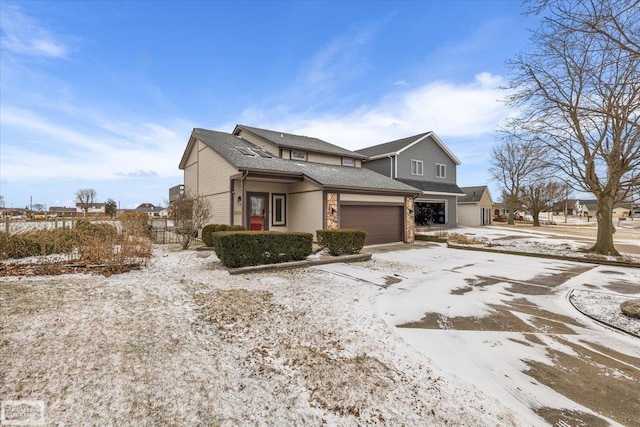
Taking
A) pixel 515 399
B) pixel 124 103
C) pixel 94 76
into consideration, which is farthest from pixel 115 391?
pixel 124 103

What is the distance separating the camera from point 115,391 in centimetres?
262

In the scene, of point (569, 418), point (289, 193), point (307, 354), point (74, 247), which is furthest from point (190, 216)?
point (569, 418)

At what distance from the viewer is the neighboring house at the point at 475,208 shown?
28328 millimetres

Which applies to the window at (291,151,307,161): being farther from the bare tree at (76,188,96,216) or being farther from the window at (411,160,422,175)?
the bare tree at (76,188,96,216)

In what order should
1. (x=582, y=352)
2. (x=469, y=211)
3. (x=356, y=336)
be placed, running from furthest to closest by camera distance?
(x=469, y=211) < (x=356, y=336) < (x=582, y=352)

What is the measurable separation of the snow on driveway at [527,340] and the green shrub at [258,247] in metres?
3.39

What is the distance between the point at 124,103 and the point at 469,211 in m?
29.8

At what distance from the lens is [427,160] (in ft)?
78.4

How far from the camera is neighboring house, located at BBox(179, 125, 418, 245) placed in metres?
12.6

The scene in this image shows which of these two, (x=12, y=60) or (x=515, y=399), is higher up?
(x=12, y=60)

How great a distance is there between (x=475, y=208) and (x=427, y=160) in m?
8.89

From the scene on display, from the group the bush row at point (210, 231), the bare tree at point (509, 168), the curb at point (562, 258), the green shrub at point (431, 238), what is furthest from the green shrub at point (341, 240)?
the bare tree at point (509, 168)

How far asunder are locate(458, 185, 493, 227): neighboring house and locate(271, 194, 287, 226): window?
21624 mm

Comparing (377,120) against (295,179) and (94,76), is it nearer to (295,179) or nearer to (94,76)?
(295,179)
